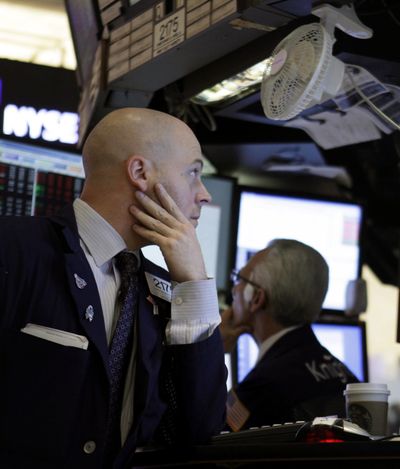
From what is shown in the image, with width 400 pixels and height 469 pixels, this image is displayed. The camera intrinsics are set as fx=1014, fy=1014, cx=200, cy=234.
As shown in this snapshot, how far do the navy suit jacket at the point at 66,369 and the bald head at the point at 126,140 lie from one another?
0.57 feet

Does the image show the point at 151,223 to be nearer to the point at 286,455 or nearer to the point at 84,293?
the point at 84,293

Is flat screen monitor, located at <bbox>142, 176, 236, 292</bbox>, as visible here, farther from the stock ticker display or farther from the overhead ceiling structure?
the overhead ceiling structure

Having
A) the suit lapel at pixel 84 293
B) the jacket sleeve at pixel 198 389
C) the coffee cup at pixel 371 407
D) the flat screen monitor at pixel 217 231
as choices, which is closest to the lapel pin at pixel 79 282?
the suit lapel at pixel 84 293

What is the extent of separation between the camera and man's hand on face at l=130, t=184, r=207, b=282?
7.79 feet

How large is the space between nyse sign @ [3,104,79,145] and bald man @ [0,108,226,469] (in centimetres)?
170

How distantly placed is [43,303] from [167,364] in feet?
1.14

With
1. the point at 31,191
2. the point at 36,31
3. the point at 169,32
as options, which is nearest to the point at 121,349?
the point at 169,32

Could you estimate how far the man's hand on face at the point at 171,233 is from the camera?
2.38 metres

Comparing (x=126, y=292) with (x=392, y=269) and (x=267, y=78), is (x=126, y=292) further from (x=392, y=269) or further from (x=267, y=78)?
(x=392, y=269)

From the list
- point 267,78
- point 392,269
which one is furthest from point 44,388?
point 392,269

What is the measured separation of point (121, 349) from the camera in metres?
2.36

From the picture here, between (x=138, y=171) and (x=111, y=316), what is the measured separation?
36 cm

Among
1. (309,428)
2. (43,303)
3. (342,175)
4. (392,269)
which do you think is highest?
(342,175)

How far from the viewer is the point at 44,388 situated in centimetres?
222
